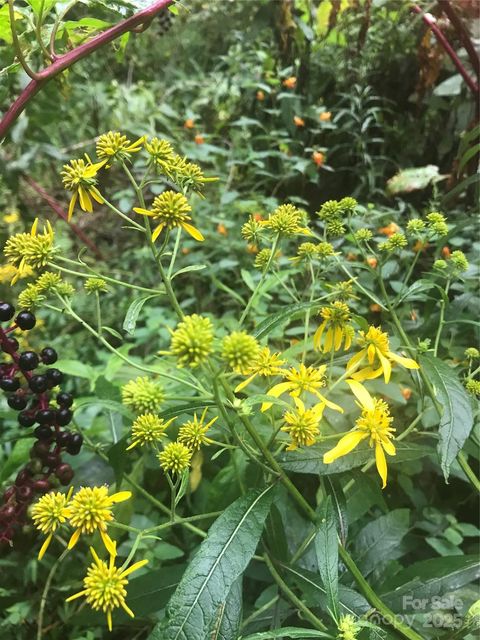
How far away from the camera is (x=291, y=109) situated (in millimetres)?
1643

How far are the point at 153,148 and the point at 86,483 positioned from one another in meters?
0.58

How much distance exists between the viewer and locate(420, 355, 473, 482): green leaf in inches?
18.8

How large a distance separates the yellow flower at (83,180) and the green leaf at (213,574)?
34cm

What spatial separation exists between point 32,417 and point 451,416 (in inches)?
18.1

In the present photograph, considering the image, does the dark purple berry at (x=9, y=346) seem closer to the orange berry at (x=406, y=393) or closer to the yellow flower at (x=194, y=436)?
the yellow flower at (x=194, y=436)

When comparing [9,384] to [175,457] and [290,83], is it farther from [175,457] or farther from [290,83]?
[290,83]

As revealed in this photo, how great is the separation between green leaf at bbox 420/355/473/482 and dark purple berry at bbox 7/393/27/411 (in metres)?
0.46

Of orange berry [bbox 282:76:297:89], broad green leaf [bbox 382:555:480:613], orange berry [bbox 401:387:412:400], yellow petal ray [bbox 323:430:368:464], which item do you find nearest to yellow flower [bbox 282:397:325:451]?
yellow petal ray [bbox 323:430:368:464]

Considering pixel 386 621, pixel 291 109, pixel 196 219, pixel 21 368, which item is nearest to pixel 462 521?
pixel 386 621

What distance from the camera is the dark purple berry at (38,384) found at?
1.89ft

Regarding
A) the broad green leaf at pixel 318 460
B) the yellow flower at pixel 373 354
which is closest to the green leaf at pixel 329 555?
the broad green leaf at pixel 318 460

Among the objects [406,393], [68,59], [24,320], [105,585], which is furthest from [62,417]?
[406,393]

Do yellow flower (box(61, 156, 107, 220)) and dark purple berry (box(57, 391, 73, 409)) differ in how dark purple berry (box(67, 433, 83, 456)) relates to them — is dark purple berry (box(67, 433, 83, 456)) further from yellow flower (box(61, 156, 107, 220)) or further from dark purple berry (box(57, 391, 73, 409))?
yellow flower (box(61, 156, 107, 220))

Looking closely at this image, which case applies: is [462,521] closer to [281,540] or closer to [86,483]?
[281,540]
